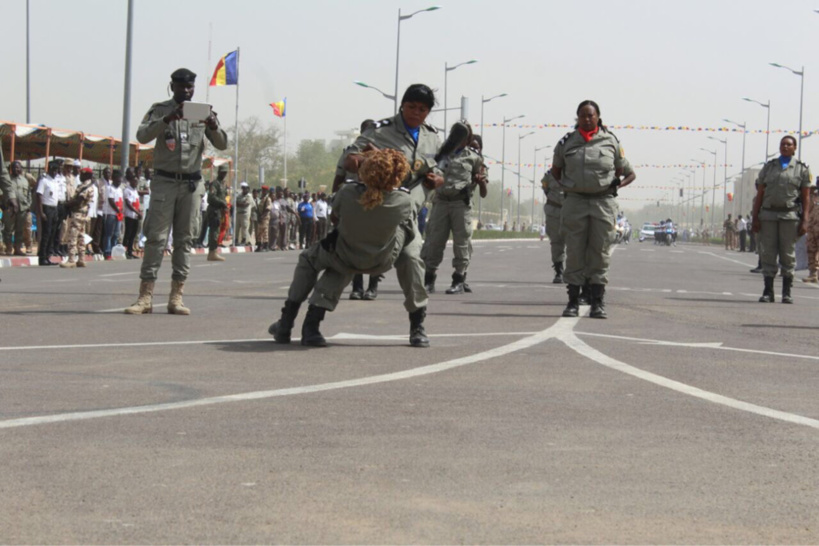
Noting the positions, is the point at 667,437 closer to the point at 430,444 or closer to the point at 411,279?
the point at 430,444

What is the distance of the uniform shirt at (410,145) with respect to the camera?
952 cm

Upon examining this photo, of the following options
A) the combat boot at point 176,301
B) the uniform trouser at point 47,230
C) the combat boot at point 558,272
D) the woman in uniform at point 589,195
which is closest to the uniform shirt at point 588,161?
the woman in uniform at point 589,195

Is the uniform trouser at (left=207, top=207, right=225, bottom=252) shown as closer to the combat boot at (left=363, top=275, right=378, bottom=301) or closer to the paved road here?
the combat boot at (left=363, top=275, right=378, bottom=301)

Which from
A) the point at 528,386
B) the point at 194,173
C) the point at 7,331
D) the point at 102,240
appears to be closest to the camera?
the point at 528,386

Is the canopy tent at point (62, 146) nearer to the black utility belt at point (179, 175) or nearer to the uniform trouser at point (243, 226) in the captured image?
the uniform trouser at point (243, 226)

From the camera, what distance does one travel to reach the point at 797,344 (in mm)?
10461

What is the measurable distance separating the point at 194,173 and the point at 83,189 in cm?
1229

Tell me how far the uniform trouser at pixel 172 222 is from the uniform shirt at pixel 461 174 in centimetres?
442

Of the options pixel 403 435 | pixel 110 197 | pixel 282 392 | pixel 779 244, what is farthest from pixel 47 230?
pixel 403 435

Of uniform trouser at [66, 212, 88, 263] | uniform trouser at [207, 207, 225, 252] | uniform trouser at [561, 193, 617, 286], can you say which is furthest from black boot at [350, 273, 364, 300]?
uniform trouser at [207, 207, 225, 252]

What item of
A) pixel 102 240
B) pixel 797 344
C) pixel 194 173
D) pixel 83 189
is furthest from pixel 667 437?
pixel 102 240

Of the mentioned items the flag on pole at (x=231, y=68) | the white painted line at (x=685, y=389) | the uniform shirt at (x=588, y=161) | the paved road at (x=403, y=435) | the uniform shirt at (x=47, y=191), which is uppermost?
the flag on pole at (x=231, y=68)

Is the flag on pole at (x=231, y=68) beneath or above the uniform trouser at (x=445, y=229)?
above

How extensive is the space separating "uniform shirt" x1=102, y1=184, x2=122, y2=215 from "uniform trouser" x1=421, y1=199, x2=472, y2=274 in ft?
41.9
